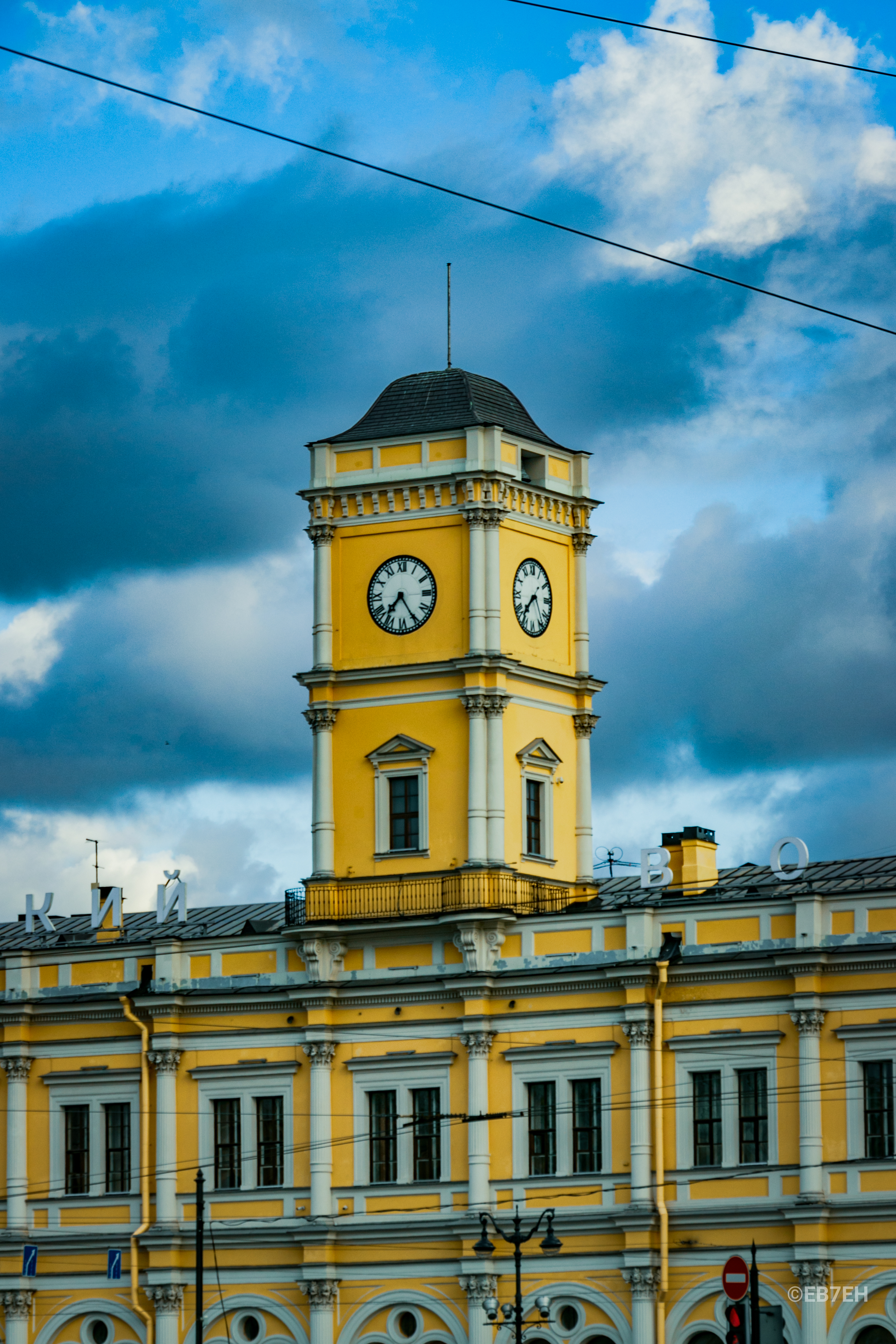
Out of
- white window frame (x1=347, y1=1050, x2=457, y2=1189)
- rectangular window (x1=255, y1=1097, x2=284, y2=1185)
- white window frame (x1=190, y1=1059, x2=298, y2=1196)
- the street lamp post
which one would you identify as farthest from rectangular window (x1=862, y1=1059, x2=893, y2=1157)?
rectangular window (x1=255, y1=1097, x2=284, y2=1185)

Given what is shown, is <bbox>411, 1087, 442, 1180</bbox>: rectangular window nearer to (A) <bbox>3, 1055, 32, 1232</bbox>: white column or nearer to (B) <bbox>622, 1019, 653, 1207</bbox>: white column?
(B) <bbox>622, 1019, 653, 1207</bbox>: white column

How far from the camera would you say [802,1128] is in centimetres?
5156

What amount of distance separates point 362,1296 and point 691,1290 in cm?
820

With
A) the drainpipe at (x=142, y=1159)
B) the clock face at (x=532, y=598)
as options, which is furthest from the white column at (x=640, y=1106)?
the drainpipe at (x=142, y=1159)

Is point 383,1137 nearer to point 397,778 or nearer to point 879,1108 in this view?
point 397,778

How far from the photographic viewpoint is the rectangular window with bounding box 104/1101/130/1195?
59.7m

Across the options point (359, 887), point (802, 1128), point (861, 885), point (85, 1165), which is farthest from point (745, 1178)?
point (85, 1165)

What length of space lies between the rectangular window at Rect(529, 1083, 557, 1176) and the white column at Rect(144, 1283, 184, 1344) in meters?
9.48

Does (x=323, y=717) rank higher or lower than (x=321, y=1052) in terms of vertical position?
higher

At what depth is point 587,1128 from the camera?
179 ft

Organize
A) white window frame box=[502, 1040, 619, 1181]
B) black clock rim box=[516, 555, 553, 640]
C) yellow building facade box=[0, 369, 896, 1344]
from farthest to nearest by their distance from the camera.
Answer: black clock rim box=[516, 555, 553, 640], white window frame box=[502, 1040, 619, 1181], yellow building facade box=[0, 369, 896, 1344]

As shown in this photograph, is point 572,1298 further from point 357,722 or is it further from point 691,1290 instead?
point 357,722

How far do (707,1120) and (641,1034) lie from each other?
7.85 feet

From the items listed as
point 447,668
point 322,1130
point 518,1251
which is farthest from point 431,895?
point 518,1251
